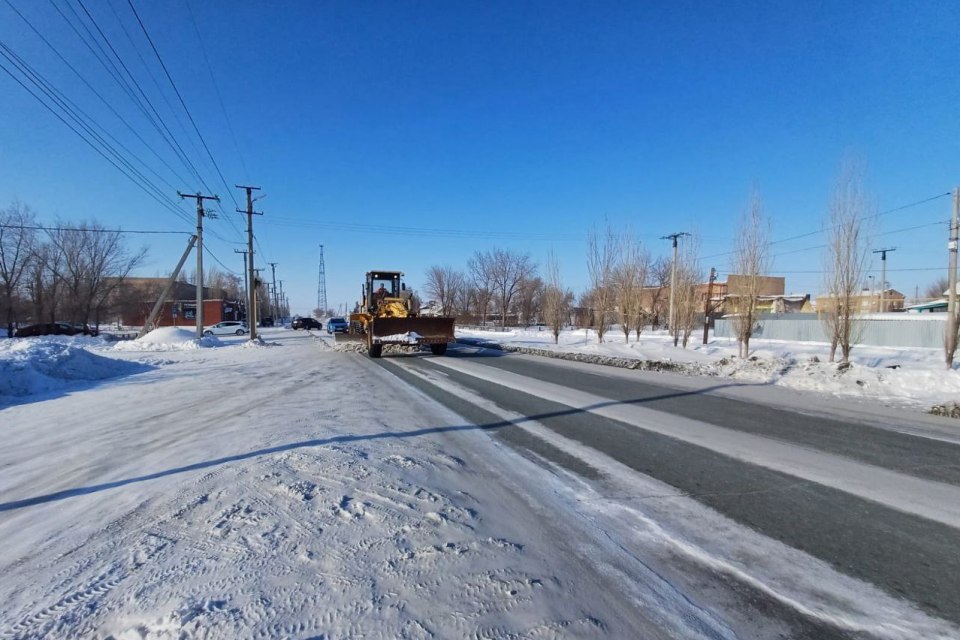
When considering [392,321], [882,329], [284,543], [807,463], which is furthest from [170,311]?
[882,329]

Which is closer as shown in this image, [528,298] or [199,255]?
[199,255]

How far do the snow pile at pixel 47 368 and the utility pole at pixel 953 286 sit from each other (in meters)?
26.0

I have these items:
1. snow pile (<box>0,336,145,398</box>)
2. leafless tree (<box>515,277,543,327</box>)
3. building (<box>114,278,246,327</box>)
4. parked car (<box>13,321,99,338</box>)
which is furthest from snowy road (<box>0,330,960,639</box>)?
leafless tree (<box>515,277,543,327</box>)

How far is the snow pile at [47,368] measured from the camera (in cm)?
1023

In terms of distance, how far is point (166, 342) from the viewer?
25.8 meters

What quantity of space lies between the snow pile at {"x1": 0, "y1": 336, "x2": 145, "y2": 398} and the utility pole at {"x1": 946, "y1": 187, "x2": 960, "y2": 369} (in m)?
26.0

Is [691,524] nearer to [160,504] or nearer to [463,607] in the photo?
[463,607]

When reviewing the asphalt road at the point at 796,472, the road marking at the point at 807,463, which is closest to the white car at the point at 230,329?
the asphalt road at the point at 796,472

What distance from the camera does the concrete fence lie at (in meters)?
32.9

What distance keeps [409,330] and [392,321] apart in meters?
0.78

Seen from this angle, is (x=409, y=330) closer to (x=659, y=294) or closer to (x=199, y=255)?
(x=199, y=255)

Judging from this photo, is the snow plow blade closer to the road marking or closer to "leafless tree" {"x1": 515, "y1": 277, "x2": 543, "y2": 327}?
the road marking

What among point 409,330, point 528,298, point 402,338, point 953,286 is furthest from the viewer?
point 528,298

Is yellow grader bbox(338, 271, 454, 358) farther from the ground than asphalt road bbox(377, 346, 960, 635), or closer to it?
farther from the ground
